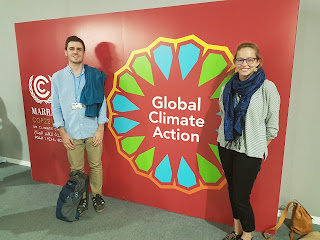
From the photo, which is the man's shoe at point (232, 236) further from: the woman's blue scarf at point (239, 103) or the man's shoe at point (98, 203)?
the man's shoe at point (98, 203)

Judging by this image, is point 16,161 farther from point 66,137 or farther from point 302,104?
point 302,104

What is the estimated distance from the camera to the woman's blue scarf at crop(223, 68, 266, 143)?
1524mm

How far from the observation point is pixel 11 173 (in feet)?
10.8

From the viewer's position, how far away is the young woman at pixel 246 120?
59.9 inches

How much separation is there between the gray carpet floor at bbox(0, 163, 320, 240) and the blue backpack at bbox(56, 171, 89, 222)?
71mm

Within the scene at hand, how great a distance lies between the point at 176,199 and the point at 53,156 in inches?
62.3

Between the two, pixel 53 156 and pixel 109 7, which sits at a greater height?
pixel 109 7

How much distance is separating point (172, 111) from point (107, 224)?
1186mm

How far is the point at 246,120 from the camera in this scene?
5.17 ft

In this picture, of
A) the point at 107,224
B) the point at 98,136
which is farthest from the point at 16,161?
the point at 107,224

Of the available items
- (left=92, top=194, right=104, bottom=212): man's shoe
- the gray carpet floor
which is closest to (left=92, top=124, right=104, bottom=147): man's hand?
(left=92, top=194, right=104, bottom=212): man's shoe

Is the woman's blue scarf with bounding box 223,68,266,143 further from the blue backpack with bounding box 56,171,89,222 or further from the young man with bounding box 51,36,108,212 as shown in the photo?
the blue backpack with bounding box 56,171,89,222

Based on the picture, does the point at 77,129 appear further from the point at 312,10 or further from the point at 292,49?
the point at 312,10

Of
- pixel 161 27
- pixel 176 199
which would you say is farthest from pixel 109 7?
pixel 176 199
